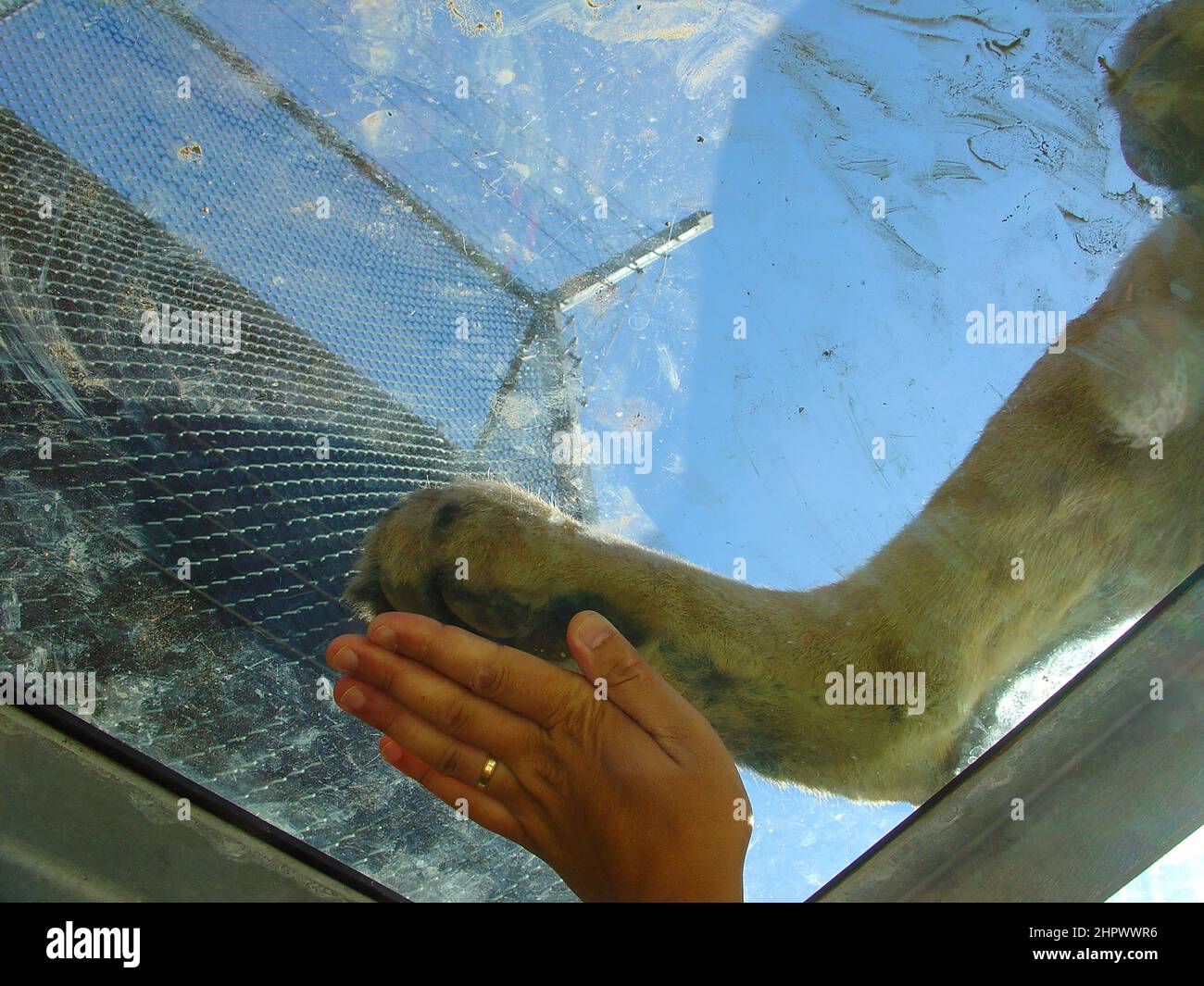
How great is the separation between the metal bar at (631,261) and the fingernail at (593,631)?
0.85 metres

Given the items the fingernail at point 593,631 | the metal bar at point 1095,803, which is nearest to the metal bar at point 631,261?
the fingernail at point 593,631

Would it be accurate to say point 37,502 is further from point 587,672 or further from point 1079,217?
point 1079,217

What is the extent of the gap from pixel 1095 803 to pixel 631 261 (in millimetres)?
1393

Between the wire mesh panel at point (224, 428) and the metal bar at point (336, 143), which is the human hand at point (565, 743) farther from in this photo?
the metal bar at point (336, 143)

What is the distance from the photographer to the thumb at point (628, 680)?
4.30 ft

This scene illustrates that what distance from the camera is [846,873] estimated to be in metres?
1.64

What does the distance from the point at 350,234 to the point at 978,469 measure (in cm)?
149

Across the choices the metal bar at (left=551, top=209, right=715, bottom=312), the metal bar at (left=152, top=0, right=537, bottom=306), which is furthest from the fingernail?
the metal bar at (left=152, top=0, right=537, bottom=306)

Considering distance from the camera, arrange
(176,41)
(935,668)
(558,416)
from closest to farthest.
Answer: (176,41) → (935,668) → (558,416)

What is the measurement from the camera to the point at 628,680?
1346 millimetres

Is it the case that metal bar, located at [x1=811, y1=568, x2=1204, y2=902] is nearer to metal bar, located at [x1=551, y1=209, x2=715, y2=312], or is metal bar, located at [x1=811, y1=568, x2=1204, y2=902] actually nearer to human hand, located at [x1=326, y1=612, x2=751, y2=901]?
human hand, located at [x1=326, y1=612, x2=751, y2=901]

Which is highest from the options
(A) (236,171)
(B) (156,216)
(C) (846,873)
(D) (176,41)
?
(D) (176,41)

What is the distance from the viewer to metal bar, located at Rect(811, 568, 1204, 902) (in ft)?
5.20
